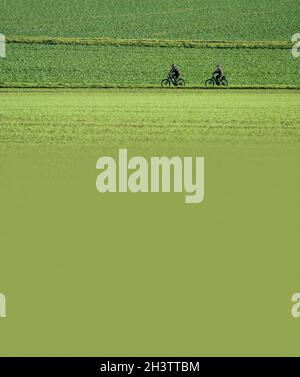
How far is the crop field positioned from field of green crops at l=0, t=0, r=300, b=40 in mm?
34895

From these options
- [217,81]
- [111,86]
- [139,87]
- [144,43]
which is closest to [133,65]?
[144,43]

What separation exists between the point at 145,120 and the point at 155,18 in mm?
53000

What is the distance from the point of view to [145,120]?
2653 centimetres

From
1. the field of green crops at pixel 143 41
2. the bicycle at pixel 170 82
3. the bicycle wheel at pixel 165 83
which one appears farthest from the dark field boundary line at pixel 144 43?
the bicycle at pixel 170 82

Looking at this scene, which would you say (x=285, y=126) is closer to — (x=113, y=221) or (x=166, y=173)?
(x=166, y=173)

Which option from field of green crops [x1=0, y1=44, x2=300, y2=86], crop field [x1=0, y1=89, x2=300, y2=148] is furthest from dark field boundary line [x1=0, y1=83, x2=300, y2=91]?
crop field [x1=0, y1=89, x2=300, y2=148]

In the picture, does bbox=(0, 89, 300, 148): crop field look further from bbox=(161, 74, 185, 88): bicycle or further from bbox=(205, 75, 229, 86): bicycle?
bbox=(205, 75, 229, 86): bicycle

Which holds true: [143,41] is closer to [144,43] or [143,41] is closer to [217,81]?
[144,43]

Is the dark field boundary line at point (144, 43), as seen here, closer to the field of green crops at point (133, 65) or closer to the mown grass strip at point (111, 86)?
the field of green crops at point (133, 65)

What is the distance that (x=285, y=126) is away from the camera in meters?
25.1

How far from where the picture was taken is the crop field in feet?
70.7

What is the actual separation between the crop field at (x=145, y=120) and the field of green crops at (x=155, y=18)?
34.9 meters

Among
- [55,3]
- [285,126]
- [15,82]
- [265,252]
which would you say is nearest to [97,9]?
[55,3]

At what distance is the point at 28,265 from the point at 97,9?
72235 millimetres
